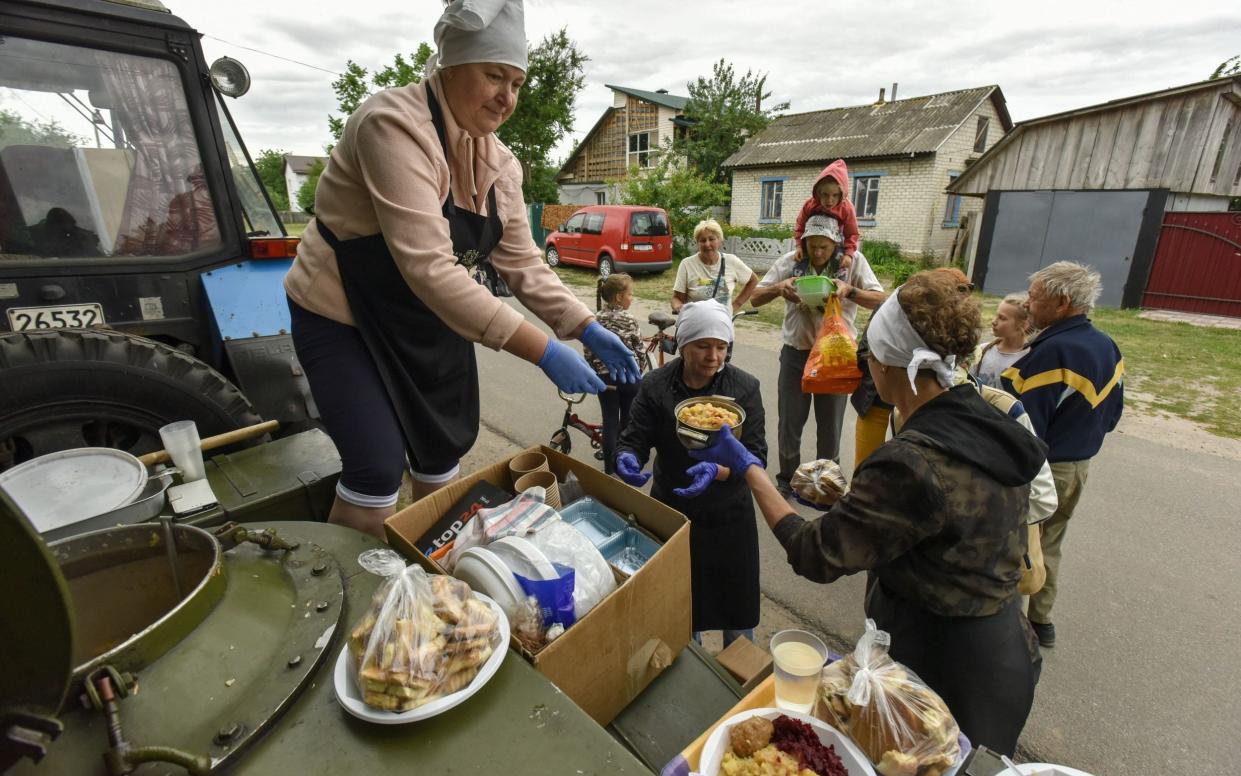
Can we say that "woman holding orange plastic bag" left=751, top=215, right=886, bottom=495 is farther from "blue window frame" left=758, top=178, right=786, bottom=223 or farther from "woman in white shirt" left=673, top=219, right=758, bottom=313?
"blue window frame" left=758, top=178, right=786, bottom=223

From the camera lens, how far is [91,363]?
2.32m

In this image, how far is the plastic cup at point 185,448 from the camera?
6.10 ft

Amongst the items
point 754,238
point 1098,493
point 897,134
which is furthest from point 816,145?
point 1098,493

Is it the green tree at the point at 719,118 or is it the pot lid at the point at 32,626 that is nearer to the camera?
the pot lid at the point at 32,626

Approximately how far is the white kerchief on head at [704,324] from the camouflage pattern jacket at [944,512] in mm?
1059

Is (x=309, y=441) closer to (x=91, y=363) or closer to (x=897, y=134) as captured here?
(x=91, y=363)

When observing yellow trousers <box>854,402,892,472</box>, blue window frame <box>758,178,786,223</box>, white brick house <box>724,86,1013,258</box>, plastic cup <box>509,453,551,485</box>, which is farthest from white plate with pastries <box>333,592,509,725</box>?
blue window frame <box>758,178,786,223</box>

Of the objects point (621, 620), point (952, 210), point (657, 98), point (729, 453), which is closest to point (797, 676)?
point (621, 620)

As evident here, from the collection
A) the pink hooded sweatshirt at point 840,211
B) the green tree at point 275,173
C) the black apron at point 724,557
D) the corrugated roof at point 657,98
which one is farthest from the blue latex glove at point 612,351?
the green tree at point 275,173

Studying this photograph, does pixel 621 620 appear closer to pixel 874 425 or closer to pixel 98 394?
pixel 98 394

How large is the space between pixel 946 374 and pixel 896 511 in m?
0.40

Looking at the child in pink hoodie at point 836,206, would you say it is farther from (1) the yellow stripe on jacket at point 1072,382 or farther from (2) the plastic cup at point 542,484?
(2) the plastic cup at point 542,484

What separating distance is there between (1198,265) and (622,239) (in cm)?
1086

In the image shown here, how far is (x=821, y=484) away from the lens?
7.33ft
